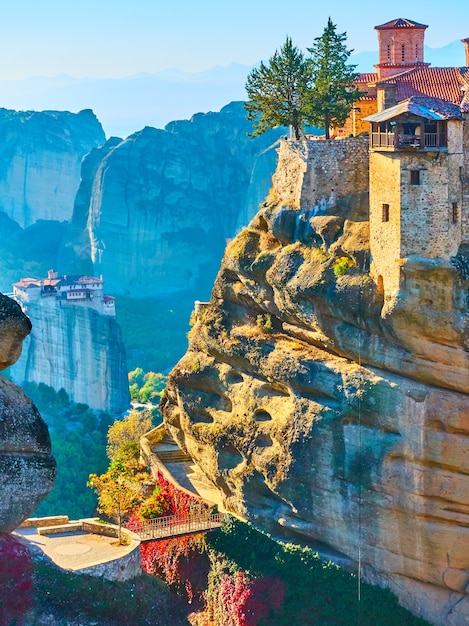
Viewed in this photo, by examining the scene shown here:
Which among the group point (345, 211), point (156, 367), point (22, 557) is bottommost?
point (156, 367)

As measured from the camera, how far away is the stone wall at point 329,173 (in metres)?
42.7

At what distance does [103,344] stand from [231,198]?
63476 millimetres

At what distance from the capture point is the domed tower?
4822 cm

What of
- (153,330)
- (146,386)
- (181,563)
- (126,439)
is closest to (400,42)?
(181,563)

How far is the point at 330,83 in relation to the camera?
44.9 m

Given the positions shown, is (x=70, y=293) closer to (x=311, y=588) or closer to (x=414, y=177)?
(x=311, y=588)

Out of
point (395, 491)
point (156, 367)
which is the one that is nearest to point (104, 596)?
point (395, 491)

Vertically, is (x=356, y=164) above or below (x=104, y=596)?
above

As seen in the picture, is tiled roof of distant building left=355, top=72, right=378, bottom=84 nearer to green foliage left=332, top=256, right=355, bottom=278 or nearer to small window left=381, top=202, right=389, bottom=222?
green foliage left=332, top=256, right=355, bottom=278

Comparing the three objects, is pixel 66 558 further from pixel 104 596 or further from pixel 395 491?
pixel 395 491

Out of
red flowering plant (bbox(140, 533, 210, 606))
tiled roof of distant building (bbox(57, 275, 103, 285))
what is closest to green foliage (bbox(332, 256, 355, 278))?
red flowering plant (bbox(140, 533, 210, 606))

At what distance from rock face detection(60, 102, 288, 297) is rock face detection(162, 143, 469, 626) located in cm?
10342

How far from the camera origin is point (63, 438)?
8962 centimetres

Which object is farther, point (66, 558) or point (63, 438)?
point (63, 438)
